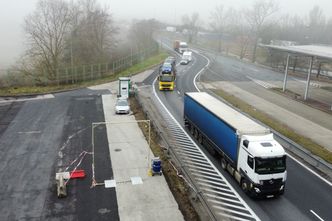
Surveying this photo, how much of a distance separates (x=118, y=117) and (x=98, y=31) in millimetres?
33339

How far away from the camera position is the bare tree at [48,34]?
54719mm

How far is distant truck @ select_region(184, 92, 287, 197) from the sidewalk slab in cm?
434

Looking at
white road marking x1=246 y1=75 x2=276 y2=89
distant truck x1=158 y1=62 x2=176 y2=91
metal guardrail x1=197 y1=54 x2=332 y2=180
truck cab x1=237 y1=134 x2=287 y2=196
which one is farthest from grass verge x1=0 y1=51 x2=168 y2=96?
truck cab x1=237 y1=134 x2=287 y2=196

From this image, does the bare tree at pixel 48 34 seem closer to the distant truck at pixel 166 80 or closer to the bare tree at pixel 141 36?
the distant truck at pixel 166 80

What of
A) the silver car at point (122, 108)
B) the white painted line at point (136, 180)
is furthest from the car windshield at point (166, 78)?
the white painted line at point (136, 180)

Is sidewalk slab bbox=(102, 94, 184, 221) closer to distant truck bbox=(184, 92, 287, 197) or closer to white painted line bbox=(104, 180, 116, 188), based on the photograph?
white painted line bbox=(104, 180, 116, 188)

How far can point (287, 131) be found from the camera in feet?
104

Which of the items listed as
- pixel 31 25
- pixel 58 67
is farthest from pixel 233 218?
pixel 31 25

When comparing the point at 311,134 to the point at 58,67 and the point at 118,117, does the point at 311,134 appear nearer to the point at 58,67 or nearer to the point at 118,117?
the point at 118,117

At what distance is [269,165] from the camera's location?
1944cm

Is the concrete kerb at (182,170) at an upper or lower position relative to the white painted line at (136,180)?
upper

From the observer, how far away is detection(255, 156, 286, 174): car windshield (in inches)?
760

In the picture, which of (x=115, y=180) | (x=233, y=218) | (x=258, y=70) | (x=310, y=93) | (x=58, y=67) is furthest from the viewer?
(x=258, y=70)

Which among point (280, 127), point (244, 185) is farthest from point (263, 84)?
point (244, 185)
